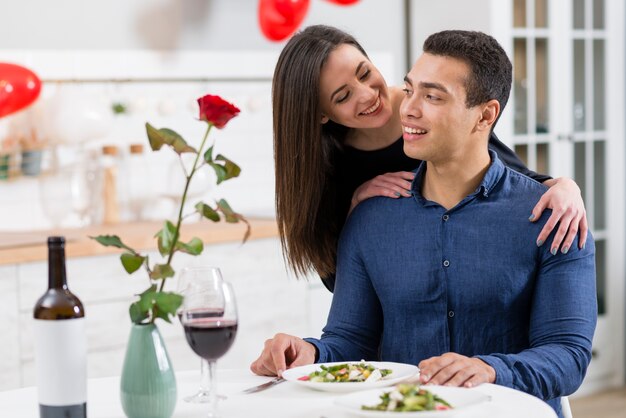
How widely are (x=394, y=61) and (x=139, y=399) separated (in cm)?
359

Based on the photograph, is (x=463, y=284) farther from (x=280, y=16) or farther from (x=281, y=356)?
(x=280, y=16)

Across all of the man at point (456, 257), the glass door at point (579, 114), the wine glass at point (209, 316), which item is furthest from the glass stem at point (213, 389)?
the glass door at point (579, 114)

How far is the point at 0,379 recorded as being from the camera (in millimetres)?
3299

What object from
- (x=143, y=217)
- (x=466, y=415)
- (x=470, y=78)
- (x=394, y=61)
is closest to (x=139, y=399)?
(x=466, y=415)

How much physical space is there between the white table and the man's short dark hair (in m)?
0.74

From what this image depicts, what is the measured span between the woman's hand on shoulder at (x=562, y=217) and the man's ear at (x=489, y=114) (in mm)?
205

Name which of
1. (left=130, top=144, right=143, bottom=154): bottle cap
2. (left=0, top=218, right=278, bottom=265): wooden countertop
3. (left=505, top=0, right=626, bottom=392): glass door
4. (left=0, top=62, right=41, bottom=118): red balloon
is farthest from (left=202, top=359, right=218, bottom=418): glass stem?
(left=505, top=0, right=626, bottom=392): glass door

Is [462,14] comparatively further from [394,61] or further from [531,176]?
[531,176]

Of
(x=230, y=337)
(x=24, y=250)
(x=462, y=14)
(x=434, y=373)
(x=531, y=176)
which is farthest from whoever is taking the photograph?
(x=462, y=14)

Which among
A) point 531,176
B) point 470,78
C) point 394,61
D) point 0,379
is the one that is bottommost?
point 0,379

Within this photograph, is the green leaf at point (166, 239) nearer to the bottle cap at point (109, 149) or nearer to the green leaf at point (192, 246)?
the green leaf at point (192, 246)

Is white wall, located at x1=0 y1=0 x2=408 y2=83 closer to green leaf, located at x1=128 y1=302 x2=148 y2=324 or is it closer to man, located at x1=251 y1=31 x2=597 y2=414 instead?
man, located at x1=251 y1=31 x2=597 y2=414

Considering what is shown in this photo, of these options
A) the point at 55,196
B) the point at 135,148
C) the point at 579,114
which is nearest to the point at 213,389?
the point at 55,196

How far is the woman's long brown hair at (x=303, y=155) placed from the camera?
2.36 meters
